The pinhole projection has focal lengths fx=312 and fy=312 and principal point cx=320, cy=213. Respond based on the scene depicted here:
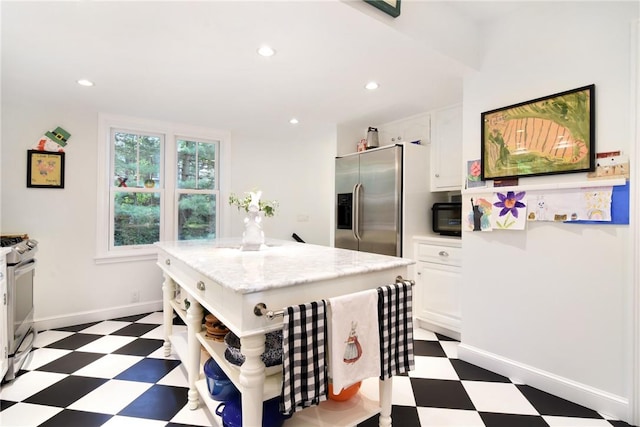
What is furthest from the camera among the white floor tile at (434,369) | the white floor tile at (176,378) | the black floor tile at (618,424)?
the white floor tile at (434,369)

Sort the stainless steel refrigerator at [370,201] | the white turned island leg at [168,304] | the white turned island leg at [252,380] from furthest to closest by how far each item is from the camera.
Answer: the stainless steel refrigerator at [370,201] < the white turned island leg at [168,304] < the white turned island leg at [252,380]

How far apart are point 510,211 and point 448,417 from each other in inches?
51.5

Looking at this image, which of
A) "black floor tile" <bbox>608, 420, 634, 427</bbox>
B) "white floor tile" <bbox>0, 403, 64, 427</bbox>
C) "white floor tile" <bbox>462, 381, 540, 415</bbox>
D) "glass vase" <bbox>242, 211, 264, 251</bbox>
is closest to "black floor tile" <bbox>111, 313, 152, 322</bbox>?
"white floor tile" <bbox>0, 403, 64, 427</bbox>

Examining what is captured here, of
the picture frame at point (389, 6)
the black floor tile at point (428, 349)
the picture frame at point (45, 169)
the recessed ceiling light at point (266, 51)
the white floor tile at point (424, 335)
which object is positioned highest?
the picture frame at point (389, 6)

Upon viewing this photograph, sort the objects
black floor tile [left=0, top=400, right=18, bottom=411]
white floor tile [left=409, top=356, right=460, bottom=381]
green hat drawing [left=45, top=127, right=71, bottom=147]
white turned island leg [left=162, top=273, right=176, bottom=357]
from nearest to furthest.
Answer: black floor tile [left=0, top=400, right=18, bottom=411] → white floor tile [left=409, top=356, right=460, bottom=381] → white turned island leg [left=162, top=273, right=176, bottom=357] → green hat drawing [left=45, top=127, right=71, bottom=147]

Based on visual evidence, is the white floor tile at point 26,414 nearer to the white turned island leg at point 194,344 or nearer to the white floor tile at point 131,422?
the white floor tile at point 131,422

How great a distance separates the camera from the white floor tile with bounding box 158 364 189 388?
2.00 m

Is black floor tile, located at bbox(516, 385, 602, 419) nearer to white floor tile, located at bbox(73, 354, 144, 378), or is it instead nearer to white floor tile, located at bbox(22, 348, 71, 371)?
white floor tile, located at bbox(73, 354, 144, 378)

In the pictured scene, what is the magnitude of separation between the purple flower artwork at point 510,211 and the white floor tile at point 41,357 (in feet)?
11.0

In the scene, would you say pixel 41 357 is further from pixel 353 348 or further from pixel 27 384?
pixel 353 348

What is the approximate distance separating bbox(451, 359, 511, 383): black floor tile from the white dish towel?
44.1 inches

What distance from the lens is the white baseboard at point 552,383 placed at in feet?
5.42

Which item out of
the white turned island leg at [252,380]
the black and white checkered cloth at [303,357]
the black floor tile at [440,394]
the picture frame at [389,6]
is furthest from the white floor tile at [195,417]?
the picture frame at [389,6]

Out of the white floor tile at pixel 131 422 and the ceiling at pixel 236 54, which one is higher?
the ceiling at pixel 236 54
